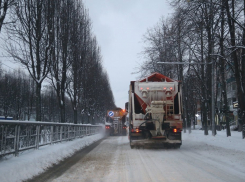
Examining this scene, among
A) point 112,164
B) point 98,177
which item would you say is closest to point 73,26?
point 112,164

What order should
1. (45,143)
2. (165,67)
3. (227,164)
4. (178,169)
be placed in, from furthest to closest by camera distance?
(165,67), (45,143), (227,164), (178,169)

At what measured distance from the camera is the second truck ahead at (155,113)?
613 inches

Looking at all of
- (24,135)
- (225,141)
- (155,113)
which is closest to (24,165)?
(24,135)

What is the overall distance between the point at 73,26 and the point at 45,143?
19775 millimetres

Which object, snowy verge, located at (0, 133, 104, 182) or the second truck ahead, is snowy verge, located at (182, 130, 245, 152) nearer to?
the second truck ahead

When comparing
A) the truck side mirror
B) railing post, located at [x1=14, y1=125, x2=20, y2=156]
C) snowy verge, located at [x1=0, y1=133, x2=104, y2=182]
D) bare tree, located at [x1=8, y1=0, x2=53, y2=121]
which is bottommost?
snowy verge, located at [x1=0, y1=133, x2=104, y2=182]

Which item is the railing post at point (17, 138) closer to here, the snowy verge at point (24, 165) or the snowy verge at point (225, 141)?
the snowy verge at point (24, 165)

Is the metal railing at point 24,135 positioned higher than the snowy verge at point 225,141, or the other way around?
the metal railing at point 24,135

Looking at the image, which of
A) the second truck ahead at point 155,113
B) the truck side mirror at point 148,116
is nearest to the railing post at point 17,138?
the second truck ahead at point 155,113

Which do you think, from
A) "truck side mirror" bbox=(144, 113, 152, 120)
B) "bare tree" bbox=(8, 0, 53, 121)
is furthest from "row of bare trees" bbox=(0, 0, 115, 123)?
"truck side mirror" bbox=(144, 113, 152, 120)

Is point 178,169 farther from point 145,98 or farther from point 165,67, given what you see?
point 165,67

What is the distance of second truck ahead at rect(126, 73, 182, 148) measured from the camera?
613 inches

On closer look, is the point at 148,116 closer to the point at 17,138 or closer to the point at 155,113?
the point at 155,113

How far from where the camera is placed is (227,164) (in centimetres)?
991
